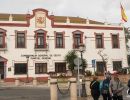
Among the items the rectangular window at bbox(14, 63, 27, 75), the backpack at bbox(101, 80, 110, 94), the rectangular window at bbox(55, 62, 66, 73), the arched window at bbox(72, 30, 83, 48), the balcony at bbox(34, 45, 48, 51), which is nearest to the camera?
the backpack at bbox(101, 80, 110, 94)

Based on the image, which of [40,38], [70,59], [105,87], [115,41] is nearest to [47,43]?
[40,38]

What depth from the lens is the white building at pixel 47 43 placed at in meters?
46.3

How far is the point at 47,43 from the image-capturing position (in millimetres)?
48094

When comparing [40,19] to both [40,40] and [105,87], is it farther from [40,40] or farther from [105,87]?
[105,87]

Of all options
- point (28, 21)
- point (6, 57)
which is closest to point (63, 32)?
point (28, 21)

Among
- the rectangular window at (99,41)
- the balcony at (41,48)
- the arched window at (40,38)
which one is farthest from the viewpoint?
the rectangular window at (99,41)

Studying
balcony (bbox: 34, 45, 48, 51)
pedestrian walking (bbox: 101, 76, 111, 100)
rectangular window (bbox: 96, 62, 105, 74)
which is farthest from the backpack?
rectangular window (bbox: 96, 62, 105, 74)

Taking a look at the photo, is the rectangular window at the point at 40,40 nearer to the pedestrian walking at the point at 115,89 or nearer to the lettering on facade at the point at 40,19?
the lettering on facade at the point at 40,19

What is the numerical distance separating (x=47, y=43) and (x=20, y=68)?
225 inches

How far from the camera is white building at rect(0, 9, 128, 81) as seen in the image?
46.3 metres

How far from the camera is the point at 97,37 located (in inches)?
2015

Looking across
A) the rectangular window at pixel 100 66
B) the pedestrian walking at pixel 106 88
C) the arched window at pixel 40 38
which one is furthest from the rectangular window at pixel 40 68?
the pedestrian walking at pixel 106 88

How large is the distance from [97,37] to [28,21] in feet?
38.6

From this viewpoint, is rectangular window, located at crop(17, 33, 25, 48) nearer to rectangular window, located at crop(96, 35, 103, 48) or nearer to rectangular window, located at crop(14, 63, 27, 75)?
rectangular window, located at crop(14, 63, 27, 75)
